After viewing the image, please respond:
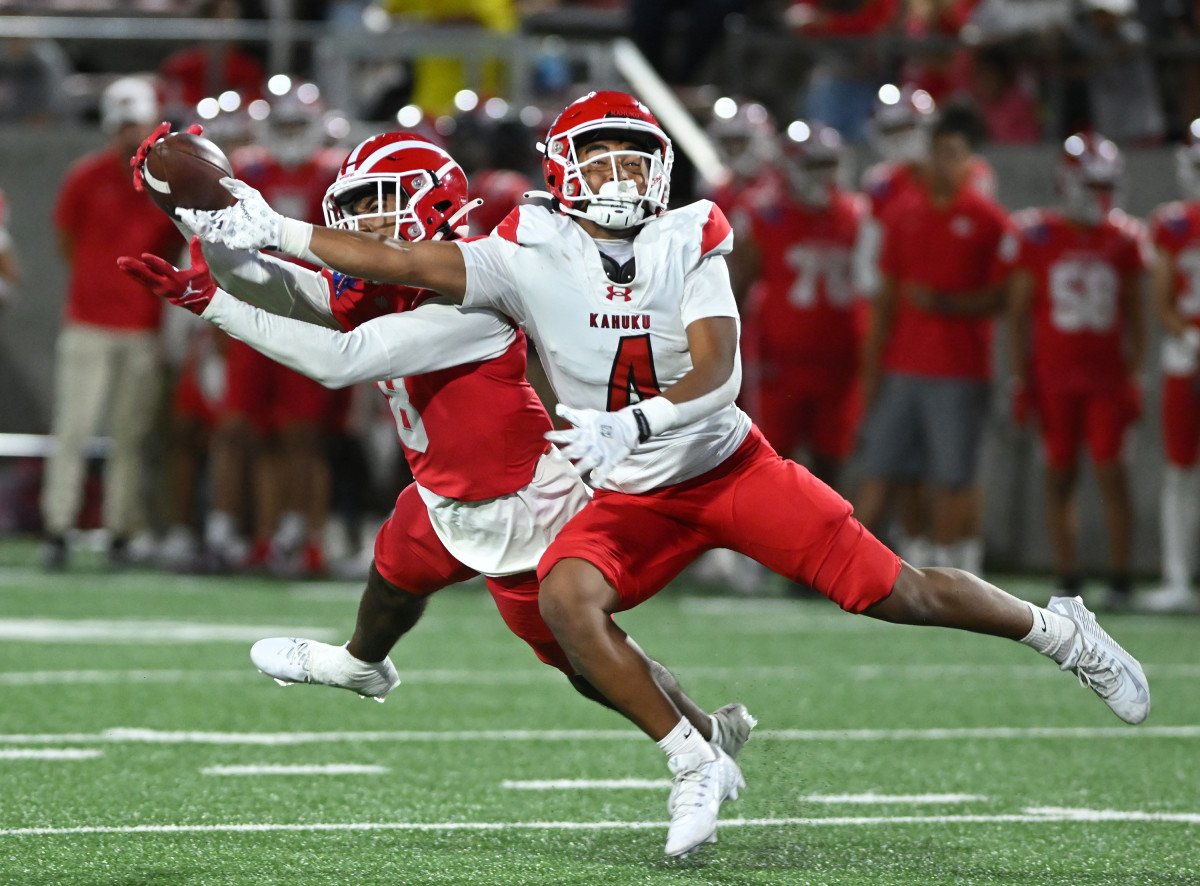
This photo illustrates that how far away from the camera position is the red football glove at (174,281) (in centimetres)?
371

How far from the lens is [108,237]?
9.09 metres

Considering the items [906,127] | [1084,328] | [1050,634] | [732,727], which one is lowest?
[732,727]

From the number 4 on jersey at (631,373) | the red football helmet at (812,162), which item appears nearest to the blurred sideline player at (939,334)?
the red football helmet at (812,162)

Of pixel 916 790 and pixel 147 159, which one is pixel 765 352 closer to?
pixel 916 790

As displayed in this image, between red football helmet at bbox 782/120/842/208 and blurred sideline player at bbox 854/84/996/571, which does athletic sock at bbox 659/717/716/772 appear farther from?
red football helmet at bbox 782/120/842/208

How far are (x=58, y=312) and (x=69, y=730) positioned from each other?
6.76m

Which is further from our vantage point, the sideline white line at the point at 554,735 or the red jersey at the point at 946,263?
the red jersey at the point at 946,263

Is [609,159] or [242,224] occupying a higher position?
[609,159]

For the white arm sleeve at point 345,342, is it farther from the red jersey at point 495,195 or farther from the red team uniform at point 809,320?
the red team uniform at point 809,320

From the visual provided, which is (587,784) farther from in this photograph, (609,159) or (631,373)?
(609,159)

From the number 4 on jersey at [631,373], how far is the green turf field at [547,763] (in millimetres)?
911

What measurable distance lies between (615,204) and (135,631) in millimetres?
3874

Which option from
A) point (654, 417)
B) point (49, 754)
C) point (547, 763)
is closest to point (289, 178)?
point (49, 754)

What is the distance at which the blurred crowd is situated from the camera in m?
8.45
